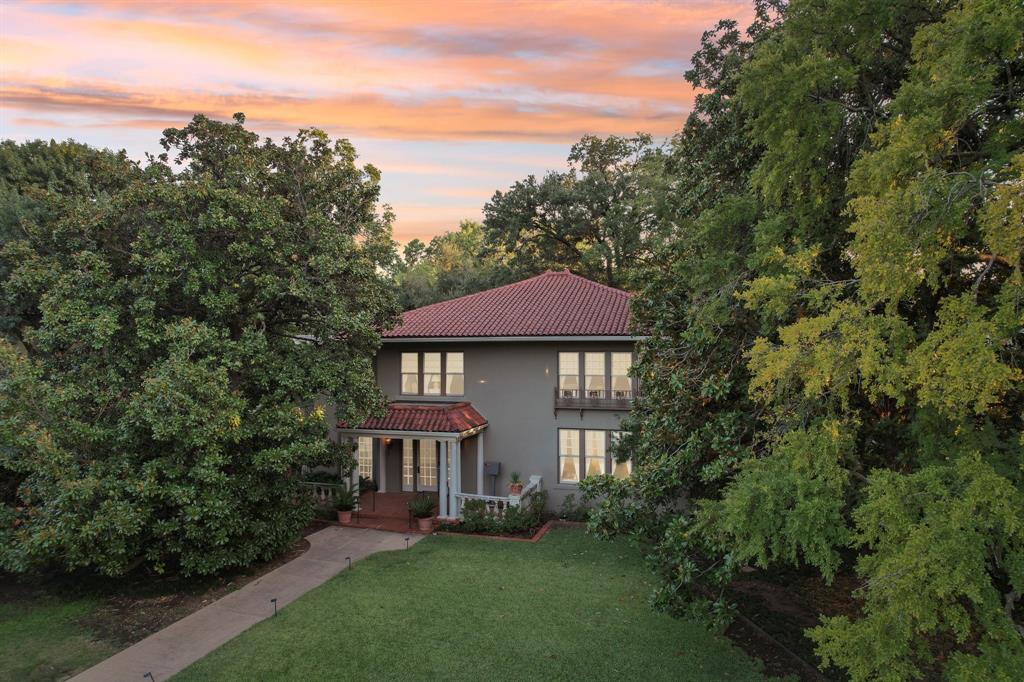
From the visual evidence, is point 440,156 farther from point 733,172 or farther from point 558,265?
point 558,265

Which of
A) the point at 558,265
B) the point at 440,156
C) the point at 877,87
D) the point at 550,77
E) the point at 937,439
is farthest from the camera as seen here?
the point at 558,265

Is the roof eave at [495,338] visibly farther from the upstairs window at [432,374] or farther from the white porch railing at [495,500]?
the white porch railing at [495,500]

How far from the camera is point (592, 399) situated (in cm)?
1767

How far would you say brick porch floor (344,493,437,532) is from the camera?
1664cm

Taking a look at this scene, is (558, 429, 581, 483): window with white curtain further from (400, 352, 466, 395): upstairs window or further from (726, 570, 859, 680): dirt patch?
(726, 570, 859, 680): dirt patch

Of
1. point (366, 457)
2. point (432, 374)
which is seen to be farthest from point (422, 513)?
point (366, 457)

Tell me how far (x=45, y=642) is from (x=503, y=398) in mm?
12047

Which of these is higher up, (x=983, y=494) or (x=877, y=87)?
(x=877, y=87)

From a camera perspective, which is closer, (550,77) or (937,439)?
(937,439)

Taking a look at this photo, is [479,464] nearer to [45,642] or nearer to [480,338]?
[480,338]

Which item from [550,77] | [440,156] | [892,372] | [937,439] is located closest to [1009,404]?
[937,439]

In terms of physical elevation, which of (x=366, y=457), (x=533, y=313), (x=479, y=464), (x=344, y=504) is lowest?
(x=344, y=504)

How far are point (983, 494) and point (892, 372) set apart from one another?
1.26 m

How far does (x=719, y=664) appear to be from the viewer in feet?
29.8
